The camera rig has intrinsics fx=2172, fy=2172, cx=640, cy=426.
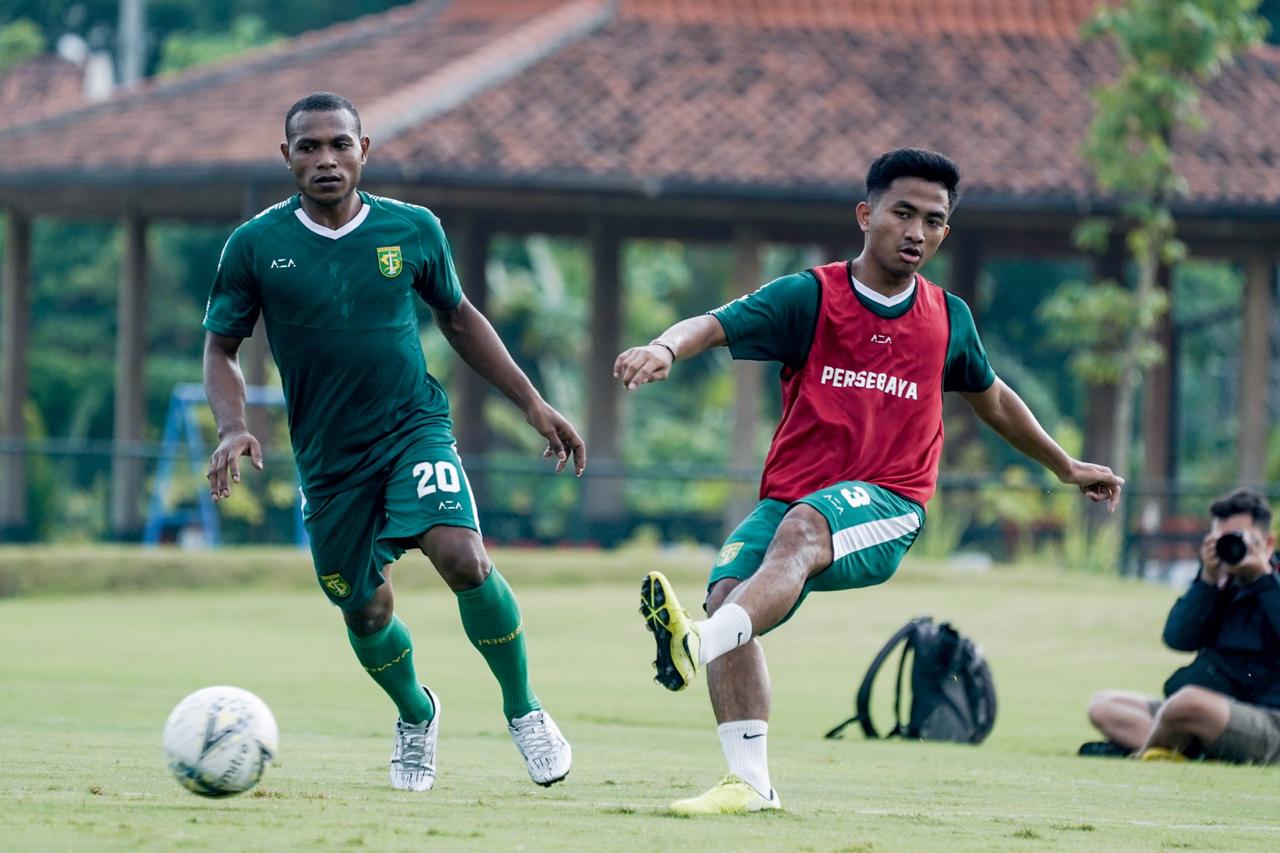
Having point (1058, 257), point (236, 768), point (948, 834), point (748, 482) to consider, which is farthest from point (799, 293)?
point (1058, 257)

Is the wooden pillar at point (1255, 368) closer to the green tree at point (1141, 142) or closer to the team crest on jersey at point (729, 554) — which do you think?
the green tree at point (1141, 142)

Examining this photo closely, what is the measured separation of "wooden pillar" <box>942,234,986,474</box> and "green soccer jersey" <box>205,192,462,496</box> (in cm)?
2042

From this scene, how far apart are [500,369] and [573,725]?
392 cm

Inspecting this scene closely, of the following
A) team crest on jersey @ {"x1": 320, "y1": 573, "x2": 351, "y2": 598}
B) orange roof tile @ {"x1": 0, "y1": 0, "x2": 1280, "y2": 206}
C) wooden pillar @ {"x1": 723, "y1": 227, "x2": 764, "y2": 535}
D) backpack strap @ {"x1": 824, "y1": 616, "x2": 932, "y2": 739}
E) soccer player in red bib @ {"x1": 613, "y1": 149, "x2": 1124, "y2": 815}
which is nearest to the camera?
soccer player in red bib @ {"x1": 613, "y1": 149, "x2": 1124, "y2": 815}

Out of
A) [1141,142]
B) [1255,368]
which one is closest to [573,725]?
[1141,142]

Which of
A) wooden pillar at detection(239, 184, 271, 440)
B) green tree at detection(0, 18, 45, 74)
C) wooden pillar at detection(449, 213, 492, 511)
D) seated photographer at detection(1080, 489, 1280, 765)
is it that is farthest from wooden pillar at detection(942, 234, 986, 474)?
green tree at detection(0, 18, 45, 74)

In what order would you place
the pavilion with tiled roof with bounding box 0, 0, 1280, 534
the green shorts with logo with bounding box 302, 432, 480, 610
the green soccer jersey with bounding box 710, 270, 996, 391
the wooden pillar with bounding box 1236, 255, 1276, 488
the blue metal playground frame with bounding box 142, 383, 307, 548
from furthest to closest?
the wooden pillar with bounding box 1236, 255, 1276, 488 → the pavilion with tiled roof with bounding box 0, 0, 1280, 534 → the blue metal playground frame with bounding box 142, 383, 307, 548 → the green shorts with logo with bounding box 302, 432, 480, 610 → the green soccer jersey with bounding box 710, 270, 996, 391

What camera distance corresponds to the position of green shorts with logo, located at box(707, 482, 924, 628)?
22.0ft

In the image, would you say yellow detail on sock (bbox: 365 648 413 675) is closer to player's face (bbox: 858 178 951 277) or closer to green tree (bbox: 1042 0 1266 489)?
player's face (bbox: 858 178 951 277)

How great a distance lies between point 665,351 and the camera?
6.29 meters

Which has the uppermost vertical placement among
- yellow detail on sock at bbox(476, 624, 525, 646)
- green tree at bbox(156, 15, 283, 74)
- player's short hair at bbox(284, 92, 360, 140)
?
green tree at bbox(156, 15, 283, 74)

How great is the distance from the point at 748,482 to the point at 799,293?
1640cm

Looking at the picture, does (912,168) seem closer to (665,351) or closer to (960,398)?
(665,351)

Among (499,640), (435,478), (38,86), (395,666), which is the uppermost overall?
(38,86)
